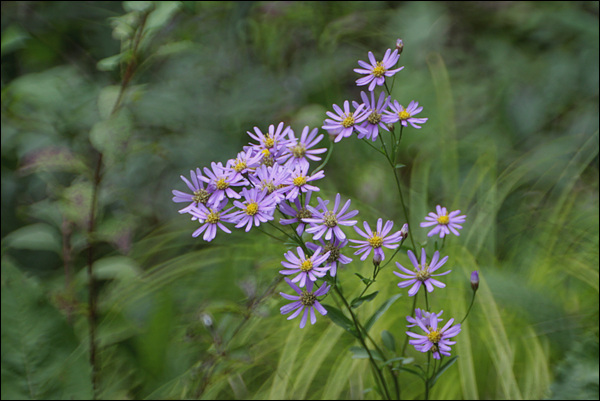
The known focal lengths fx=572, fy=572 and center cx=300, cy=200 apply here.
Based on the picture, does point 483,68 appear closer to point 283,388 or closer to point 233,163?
point 283,388

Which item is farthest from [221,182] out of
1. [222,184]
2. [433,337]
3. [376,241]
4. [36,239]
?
[36,239]

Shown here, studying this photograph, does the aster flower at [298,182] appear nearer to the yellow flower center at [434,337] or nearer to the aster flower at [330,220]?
the aster flower at [330,220]

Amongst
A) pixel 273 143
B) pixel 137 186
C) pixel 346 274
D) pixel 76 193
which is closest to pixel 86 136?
pixel 137 186

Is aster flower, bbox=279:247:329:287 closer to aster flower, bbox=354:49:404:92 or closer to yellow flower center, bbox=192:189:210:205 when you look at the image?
yellow flower center, bbox=192:189:210:205

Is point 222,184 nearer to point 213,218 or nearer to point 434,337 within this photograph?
point 213,218

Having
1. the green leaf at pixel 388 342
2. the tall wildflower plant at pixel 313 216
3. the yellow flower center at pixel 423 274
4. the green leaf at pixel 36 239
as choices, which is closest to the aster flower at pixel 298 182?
the tall wildflower plant at pixel 313 216

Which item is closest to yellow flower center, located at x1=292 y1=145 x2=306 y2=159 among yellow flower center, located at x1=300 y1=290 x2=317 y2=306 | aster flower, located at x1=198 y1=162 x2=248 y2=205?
aster flower, located at x1=198 y1=162 x2=248 y2=205

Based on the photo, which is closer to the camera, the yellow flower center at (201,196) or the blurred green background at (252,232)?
the yellow flower center at (201,196)
